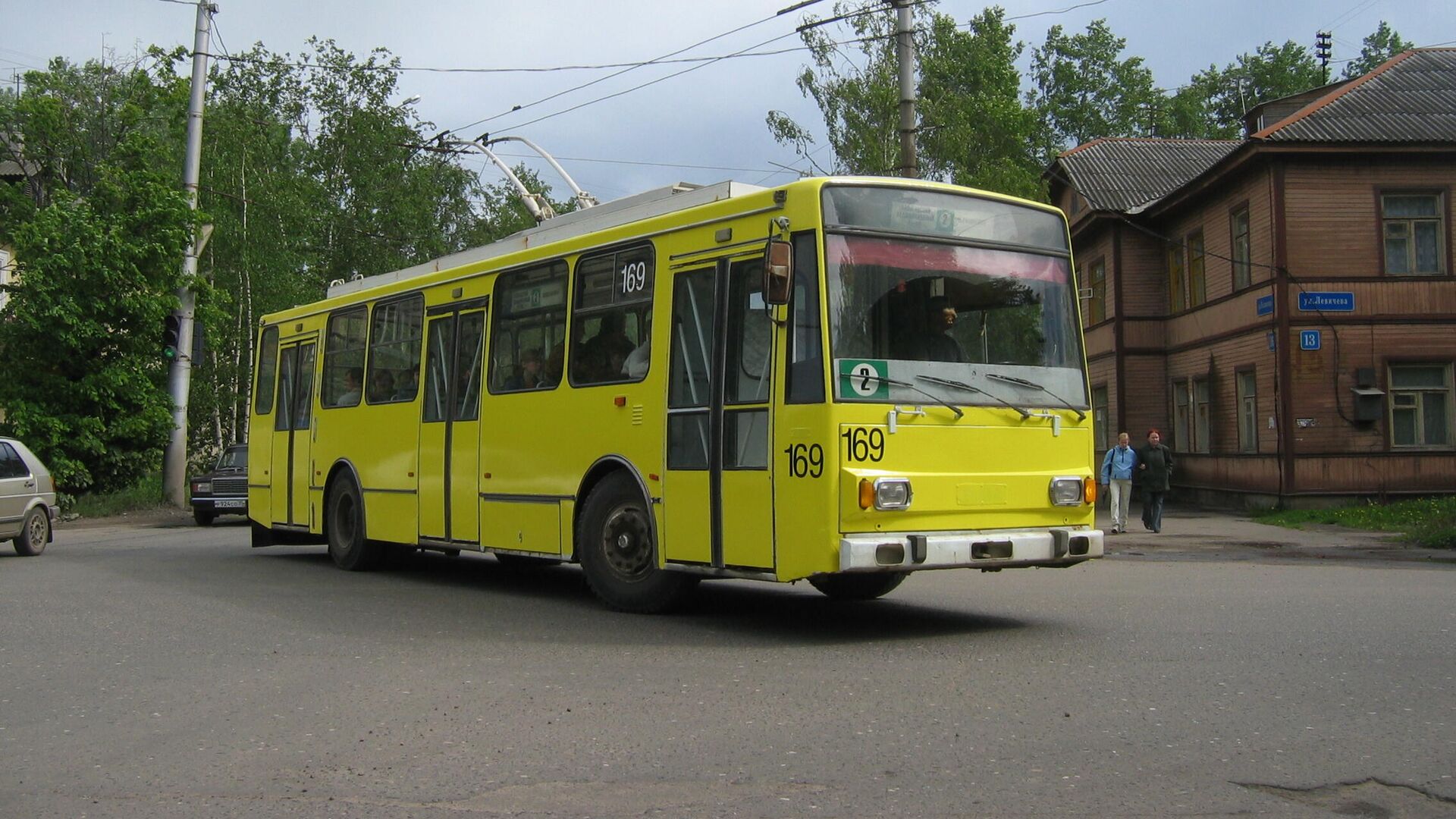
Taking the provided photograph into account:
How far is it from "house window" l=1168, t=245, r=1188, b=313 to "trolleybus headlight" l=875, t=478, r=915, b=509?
26.1 metres

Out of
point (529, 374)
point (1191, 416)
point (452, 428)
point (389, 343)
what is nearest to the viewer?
point (529, 374)

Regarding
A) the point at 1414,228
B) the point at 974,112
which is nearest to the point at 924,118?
the point at 974,112

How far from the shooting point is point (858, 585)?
11500 mm

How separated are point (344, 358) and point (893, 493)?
8.52m

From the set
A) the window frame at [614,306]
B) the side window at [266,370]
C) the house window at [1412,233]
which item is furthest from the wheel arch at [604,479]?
the house window at [1412,233]

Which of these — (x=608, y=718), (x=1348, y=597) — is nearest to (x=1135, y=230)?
(x=1348, y=597)

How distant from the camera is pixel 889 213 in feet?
30.6

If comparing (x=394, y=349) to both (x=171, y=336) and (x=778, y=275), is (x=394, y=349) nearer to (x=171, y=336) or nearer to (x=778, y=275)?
(x=778, y=275)

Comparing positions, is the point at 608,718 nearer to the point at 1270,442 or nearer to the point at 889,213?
the point at 889,213

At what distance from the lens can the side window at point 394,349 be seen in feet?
45.3

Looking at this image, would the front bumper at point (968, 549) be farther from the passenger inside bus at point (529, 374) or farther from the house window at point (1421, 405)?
the house window at point (1421, 405)

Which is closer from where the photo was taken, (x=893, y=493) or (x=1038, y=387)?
(x=893, y=493)

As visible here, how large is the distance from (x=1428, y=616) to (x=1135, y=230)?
26.1 meters

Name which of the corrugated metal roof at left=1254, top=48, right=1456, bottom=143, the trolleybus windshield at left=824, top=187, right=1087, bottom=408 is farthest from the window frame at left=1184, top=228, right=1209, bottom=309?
the trolleybus windshield at left=824, top=187, right=1087, bottom=408
